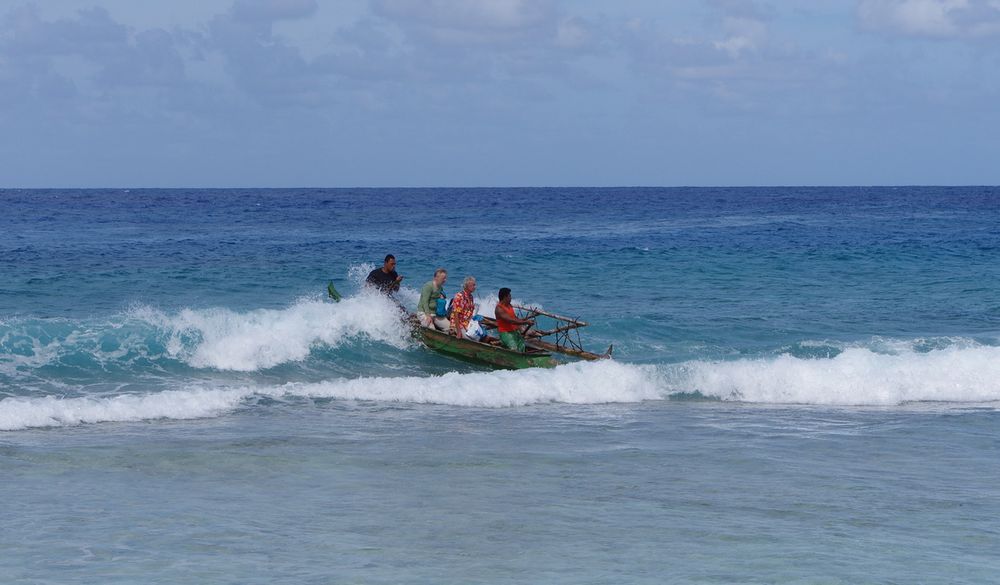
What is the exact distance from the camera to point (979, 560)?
25.1 ft

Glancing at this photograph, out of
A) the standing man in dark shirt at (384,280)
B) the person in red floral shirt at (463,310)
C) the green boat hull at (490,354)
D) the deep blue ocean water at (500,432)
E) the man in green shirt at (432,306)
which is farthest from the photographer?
the standing man in dark shirt at (384,280)

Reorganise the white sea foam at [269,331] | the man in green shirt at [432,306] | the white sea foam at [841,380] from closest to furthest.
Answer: the white sea foam at [841,380] < the man in green shirt at [432,306] < the white sea foam at [269,331]

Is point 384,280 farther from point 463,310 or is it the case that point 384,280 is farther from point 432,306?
point 463,310

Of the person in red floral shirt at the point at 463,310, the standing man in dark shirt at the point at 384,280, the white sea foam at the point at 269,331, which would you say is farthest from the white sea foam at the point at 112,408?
the standing man in dark shirt at the point at 384,280

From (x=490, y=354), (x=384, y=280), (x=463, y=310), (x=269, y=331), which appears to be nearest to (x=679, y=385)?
(x=490, y=354)

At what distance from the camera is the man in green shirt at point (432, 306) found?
1656 centimetres

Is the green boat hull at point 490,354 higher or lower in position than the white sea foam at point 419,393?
higher

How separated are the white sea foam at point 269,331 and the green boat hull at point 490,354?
45.4 inches

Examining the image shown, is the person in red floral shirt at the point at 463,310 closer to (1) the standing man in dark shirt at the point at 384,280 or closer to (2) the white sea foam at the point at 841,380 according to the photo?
(1) the standing man in dark shirt at the point at 384,280

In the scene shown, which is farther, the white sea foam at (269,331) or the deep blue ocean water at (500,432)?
the white sea foam at (269,331)

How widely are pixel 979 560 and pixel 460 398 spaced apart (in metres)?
7.80

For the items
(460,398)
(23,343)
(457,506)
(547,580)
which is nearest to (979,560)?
(547,580)

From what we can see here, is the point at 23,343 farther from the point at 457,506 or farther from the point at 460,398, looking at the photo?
the point at 457,506

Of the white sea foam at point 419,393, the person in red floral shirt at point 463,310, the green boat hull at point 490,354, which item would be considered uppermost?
the person in red floral shirt at point 463,310
